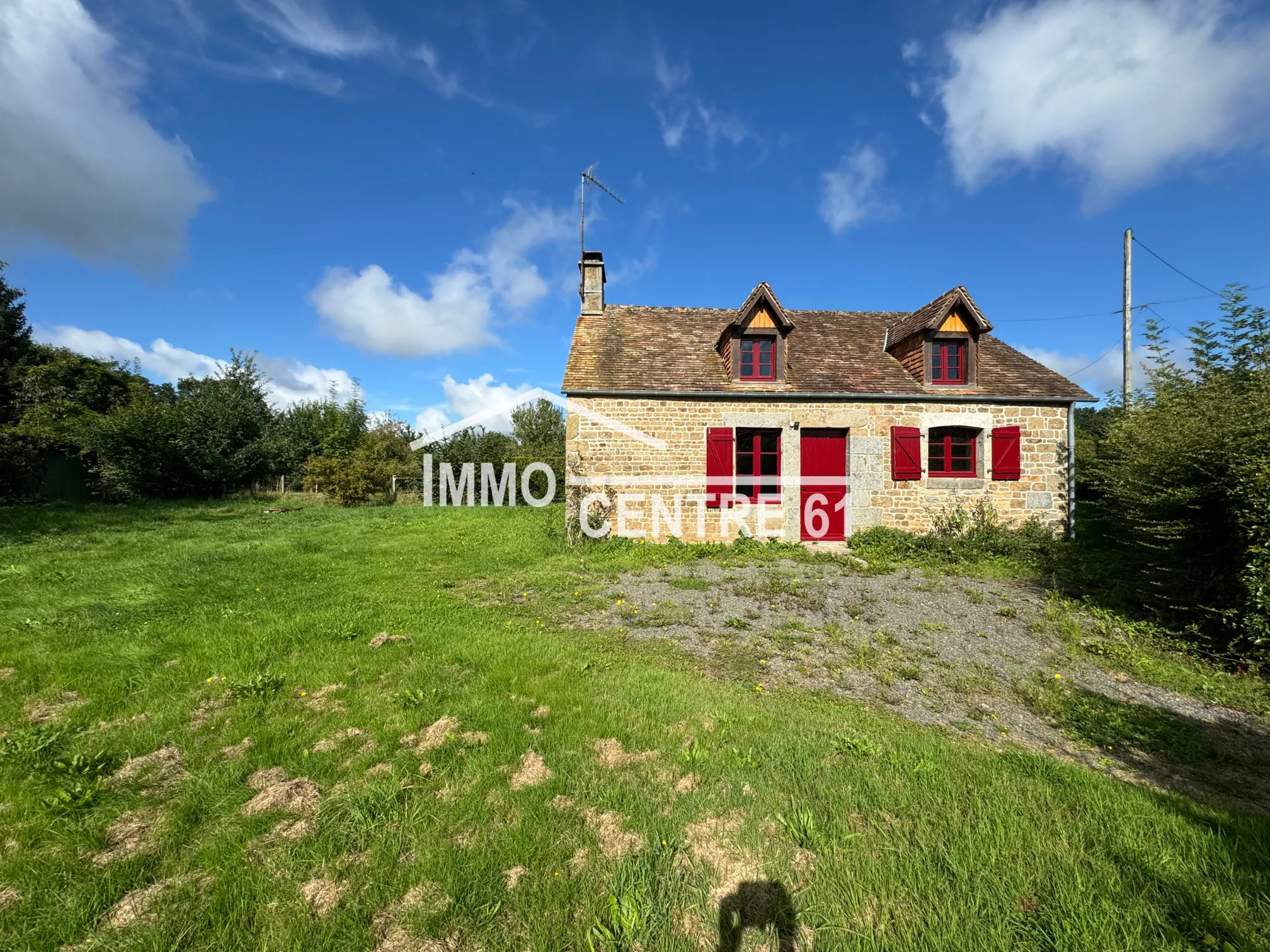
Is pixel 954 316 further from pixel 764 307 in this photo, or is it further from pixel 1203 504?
pixel 1203 504

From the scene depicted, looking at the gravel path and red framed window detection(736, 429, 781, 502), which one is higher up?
red framed window detection(736, 429, 781, 502)

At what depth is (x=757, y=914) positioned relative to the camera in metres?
2.15

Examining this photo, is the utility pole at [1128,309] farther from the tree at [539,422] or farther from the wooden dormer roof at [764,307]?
the tree at [539,422]

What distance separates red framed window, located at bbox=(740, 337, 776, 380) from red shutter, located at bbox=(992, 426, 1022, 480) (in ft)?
16.8

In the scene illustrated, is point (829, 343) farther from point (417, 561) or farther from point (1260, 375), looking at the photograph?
point (417, 561)

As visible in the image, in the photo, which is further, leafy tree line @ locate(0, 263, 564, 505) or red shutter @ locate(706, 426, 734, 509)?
leafy tree line @ locate(0, 263, 564, 505)

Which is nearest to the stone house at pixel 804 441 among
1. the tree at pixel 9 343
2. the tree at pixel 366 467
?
→ the tree at pixel 366 467

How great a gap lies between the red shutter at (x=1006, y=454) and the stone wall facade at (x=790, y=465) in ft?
0.52

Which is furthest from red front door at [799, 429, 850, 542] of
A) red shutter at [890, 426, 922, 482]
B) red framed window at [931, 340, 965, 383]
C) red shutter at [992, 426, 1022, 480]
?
red shutter at [992, 426, 1022, 480]

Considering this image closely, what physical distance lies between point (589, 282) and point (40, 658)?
12.0 m

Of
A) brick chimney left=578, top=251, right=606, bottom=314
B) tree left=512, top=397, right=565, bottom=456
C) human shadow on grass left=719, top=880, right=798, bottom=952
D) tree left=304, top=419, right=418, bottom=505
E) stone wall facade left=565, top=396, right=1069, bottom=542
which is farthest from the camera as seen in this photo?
tree left=512, top=397, right=565, bottom=456

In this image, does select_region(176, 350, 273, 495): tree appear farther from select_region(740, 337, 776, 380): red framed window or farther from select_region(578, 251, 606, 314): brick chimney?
select_region(740, 337, 776, 380): red framed window

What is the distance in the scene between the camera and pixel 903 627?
607 cm

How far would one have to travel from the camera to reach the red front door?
36.1 ft
